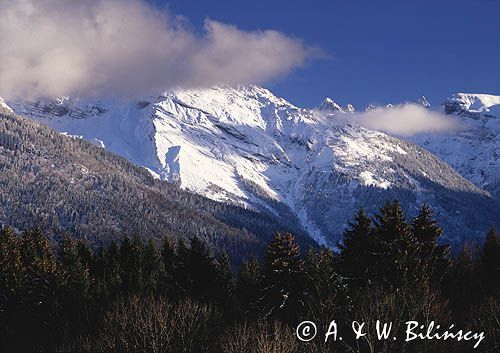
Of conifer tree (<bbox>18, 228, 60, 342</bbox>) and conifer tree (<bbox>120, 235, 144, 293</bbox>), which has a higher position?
conifer tree (<bbox>120, 235, 144, 293</bbox>)

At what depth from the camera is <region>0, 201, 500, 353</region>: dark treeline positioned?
32.2 meters

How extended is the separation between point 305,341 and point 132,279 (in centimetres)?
3355

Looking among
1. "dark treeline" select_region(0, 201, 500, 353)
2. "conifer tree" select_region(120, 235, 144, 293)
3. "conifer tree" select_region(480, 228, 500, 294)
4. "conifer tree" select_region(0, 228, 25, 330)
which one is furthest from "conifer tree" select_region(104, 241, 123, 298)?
"conifer tree" select_region(480, 228, 500, 294)

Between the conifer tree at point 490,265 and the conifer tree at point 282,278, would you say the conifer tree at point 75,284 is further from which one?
the conifer tree at point 490,265

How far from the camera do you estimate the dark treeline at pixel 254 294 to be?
32.2 meters

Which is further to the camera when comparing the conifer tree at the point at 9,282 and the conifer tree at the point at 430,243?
the conifer tree at the point at 9,282

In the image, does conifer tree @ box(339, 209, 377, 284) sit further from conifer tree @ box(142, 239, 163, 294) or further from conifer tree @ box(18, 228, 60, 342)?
conifer tree @ box(18, 228, 60, 342)

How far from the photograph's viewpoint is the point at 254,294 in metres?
50.8

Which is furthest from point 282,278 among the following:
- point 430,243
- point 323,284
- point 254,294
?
point 430,243

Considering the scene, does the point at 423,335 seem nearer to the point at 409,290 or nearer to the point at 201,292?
the point at 409,290

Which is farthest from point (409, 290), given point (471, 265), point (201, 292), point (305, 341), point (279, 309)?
point (201, 292)

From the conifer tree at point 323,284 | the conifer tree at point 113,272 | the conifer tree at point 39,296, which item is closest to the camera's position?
the conifer tree at point 323,284

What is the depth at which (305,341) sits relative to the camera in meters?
31.6

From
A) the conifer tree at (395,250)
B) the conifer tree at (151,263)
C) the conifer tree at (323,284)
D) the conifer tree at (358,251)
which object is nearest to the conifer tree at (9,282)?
the conifer tree at (151,263)
